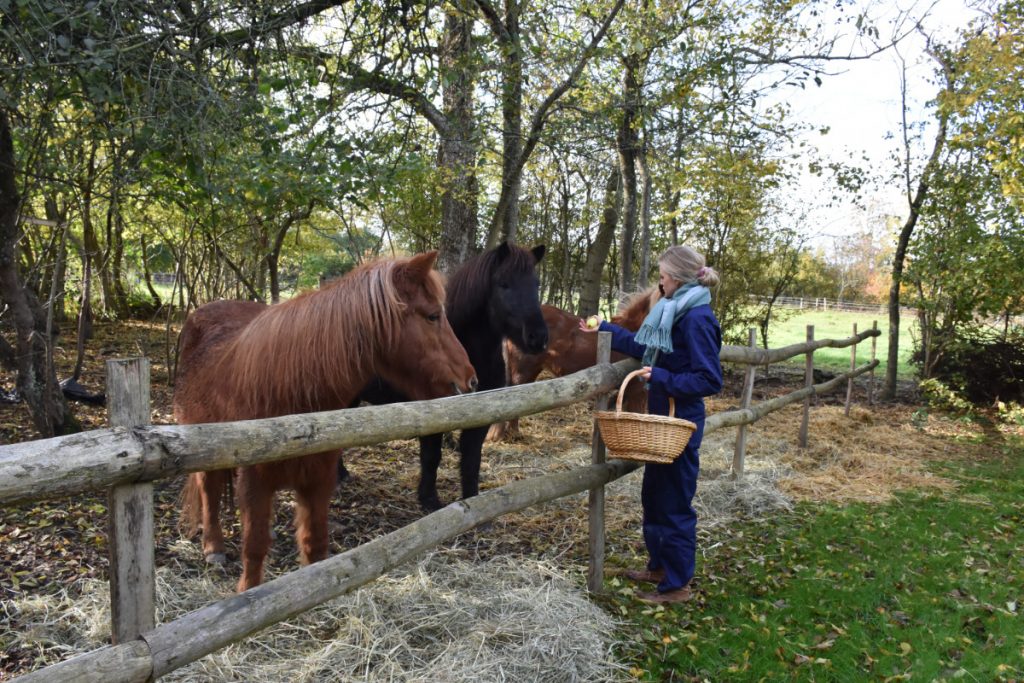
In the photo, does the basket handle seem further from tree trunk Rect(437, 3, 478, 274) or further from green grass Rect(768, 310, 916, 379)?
green grass Rect(768, 310, 916, 379)

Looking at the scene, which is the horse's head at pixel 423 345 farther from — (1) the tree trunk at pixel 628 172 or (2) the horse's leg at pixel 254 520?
(1) the tree trunk at pixel 628 172

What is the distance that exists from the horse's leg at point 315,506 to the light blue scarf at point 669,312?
1851 mm

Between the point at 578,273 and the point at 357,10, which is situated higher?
the point at 357,10

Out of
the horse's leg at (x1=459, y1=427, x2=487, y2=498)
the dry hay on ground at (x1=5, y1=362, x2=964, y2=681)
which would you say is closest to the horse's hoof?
the dry hay on ground at (x1=5, y1=362, x2=964, y2=681)

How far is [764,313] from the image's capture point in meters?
13.7

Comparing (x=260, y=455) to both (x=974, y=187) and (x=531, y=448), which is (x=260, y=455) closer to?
(x=531, y=448)

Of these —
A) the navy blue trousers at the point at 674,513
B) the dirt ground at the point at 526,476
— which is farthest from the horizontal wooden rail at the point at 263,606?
the dirt ground at the point at 526,476

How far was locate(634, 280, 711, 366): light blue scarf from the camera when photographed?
3496mm

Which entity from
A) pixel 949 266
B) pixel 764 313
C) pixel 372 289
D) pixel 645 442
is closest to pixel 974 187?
pixel 949 266

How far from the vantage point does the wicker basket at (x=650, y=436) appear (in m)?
3.20

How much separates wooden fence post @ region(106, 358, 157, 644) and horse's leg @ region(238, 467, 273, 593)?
123 centimetres

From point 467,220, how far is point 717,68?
305 cm

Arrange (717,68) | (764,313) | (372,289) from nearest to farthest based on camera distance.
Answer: (372,289)
(717,68)
(764,313)

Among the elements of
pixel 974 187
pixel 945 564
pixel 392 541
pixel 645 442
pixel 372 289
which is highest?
pixel 974 187
